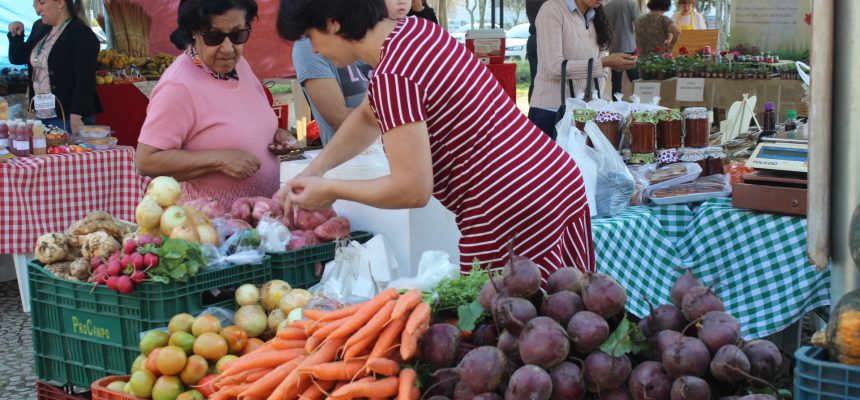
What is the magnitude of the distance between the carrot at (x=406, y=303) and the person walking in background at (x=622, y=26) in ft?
26.3

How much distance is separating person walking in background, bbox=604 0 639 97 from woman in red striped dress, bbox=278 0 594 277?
7259mm

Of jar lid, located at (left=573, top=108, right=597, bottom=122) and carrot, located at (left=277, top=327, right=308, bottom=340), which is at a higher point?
jar lid, located at (left=573, top=108, right=597, bottom=122)

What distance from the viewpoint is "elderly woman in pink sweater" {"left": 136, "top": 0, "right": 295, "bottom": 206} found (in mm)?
3180

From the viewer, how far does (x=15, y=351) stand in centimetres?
462

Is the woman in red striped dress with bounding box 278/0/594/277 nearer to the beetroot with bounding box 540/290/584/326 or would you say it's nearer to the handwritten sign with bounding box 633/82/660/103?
the beetroot with bounding box 540/290/584/326

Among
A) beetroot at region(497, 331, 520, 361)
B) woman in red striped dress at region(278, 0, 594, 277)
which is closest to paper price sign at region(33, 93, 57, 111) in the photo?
woman in red striped dress at region(278, 0, 594, 277)

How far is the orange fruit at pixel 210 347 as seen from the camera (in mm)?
2320

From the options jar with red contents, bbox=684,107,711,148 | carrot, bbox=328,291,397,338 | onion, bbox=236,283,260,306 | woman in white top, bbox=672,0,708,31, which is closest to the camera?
carrot, bbox=328,291,397,338

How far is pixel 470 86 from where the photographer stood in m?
2.30

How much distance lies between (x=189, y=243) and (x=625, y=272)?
73.0 inches

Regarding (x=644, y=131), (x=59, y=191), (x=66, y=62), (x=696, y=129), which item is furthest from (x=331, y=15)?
(x=66, y=62)

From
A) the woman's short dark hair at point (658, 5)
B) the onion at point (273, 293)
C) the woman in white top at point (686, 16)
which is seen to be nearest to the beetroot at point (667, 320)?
the onion at point (273, 293)

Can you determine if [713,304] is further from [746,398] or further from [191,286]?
[191,286]

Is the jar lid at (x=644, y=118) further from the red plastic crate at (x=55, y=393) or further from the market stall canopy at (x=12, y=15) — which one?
the market stall canopy at (x=12, y=15)
